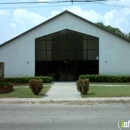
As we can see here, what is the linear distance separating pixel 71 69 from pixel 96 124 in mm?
22976

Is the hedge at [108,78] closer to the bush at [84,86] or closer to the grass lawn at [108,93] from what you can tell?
the grass lawn at [108,93]

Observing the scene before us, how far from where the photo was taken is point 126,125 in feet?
24.1

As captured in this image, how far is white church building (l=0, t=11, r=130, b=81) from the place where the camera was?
30016mm

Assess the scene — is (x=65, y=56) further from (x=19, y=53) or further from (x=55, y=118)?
(x=55, y=118)

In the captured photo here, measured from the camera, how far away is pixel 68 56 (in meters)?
30.5

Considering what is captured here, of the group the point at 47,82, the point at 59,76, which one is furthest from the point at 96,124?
the point at 59,76

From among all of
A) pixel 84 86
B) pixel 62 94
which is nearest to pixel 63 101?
pixel 84 86

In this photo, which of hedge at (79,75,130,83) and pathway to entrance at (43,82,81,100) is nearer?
pathway to entrance at (43,82,81,100)

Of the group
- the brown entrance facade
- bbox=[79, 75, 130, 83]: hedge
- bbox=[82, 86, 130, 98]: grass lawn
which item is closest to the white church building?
the brown entrance facade

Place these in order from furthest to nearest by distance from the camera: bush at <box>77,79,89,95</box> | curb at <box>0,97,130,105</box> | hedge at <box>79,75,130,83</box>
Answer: hedge at <box>79,75,130,83</box>, bush at <box>77,79,89,95</box>, curb at <box>0,97,130,105</box>

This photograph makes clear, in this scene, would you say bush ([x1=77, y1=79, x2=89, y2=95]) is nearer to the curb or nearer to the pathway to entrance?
the pathway to entrance

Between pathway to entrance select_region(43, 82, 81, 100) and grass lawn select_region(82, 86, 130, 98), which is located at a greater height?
grass lawn select_region(82, 86, 130, 98)

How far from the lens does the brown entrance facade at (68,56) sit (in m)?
30.3

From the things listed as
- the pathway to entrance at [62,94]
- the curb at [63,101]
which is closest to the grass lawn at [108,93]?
the pathway to entrance at [62,94]
